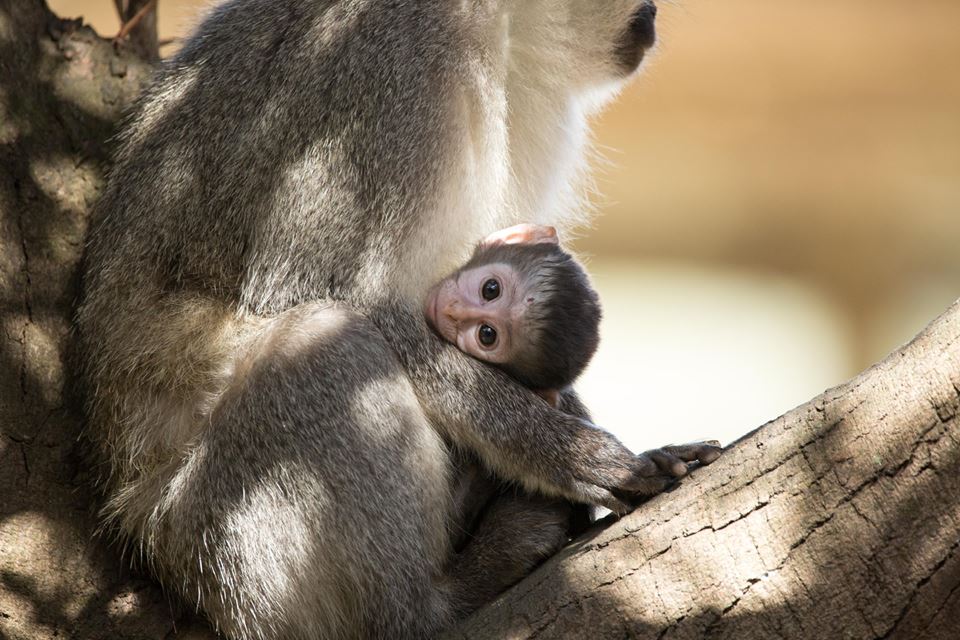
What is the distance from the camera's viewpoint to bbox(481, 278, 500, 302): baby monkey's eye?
408 centimetres

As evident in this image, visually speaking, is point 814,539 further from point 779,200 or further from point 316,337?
point 779,200

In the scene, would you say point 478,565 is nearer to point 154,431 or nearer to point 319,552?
point 319,552

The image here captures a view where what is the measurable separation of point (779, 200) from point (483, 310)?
5.34m

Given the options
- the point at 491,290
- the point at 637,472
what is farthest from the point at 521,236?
the point at 637,472

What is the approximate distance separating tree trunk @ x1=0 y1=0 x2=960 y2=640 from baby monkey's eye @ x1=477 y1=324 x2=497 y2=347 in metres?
0.84

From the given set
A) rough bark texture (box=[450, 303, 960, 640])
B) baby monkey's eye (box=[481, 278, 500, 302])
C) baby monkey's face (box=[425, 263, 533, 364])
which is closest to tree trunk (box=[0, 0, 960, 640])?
rough bark texture (box=[450, 303, 960, 640])

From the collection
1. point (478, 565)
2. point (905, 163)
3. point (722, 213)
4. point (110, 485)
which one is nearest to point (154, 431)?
point (110, 485)

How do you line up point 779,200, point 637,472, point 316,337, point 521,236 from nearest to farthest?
point 637,472
point 316,337
point 521,236
point 779,200

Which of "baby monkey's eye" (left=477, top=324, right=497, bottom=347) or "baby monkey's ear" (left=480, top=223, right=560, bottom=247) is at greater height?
"baby monkey's ear" (left=480, top=223, right=560, bottom=247)

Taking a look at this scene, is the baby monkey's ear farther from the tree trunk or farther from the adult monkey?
the tree trunk

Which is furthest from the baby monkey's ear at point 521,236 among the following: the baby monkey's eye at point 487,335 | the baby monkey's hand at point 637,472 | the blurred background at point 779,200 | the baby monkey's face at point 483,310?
the blurred background at point 779,200

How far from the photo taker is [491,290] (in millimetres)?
4105

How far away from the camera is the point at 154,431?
3.96 metres

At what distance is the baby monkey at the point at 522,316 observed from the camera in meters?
4.05
